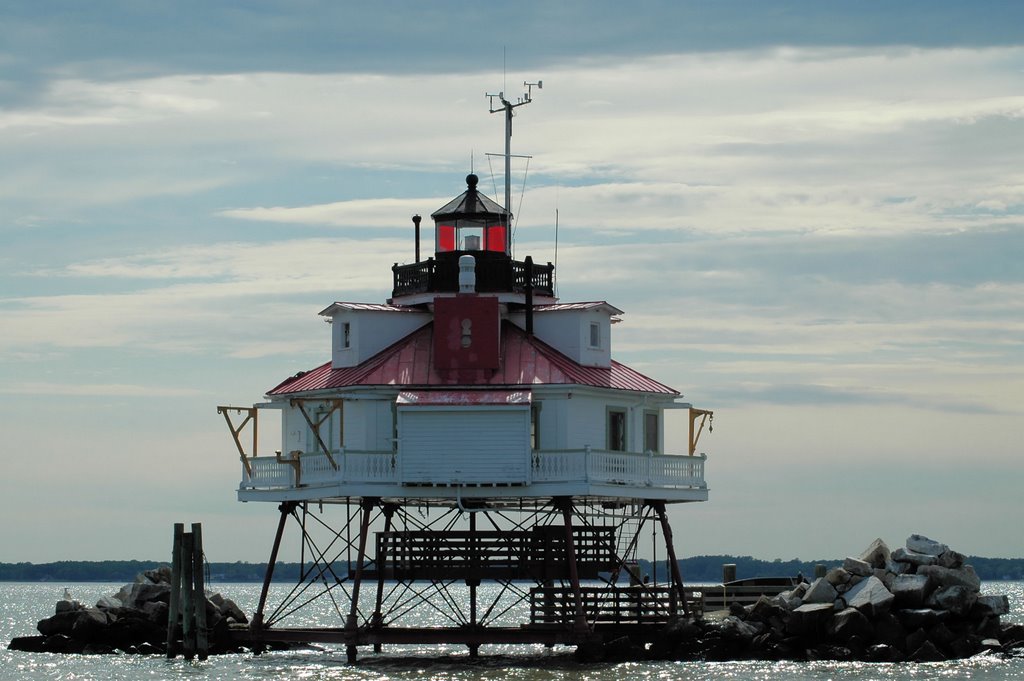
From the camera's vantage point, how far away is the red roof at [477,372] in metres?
49.8

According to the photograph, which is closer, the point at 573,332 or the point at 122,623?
the point at 573,332

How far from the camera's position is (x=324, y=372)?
52781 mm

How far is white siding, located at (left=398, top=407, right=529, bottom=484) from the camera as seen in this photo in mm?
48062

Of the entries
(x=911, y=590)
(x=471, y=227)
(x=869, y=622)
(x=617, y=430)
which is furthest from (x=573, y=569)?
(x=471, y=227)

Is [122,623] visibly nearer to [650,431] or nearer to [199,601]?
[199,601]

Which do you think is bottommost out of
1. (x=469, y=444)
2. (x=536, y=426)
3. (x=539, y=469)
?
(x=539, y=469)

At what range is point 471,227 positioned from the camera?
53.6m

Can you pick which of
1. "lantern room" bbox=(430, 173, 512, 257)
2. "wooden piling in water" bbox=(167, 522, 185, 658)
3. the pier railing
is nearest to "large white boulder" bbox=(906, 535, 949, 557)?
the pier railing

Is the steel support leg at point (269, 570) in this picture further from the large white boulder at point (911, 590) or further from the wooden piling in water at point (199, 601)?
the large white boulder at point (911, 590)

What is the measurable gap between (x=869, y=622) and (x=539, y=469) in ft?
32.3

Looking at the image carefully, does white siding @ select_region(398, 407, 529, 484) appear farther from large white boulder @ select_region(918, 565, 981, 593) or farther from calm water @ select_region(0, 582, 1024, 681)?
large white boulder @ select_region(918, 565, 981, 593)

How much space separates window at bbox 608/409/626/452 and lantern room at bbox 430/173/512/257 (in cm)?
567

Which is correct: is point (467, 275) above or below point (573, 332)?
above

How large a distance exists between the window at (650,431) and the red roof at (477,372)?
0.90m
